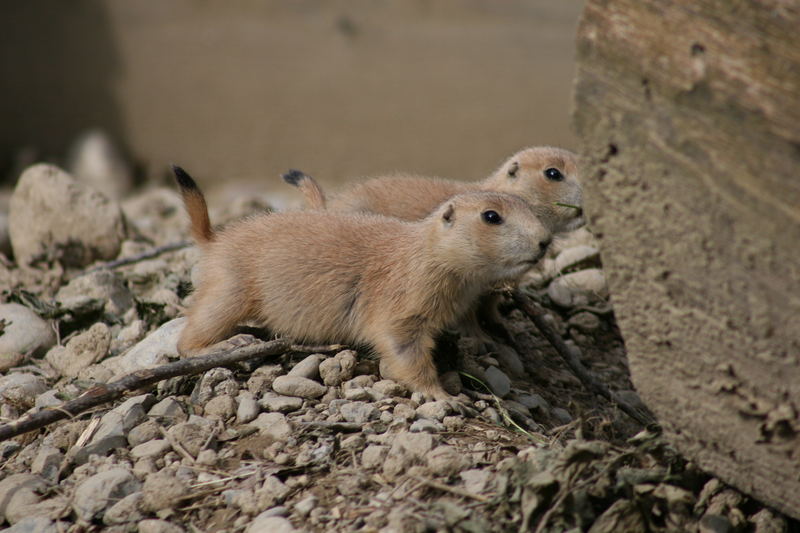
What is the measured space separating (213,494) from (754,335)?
6.99 ft

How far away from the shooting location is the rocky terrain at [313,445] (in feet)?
10.3

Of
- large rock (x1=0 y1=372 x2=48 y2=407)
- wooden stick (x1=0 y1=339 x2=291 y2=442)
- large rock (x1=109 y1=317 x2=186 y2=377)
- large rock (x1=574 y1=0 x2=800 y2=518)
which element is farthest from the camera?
large rock (x1=109 y1=317 x2=186 y2=377)

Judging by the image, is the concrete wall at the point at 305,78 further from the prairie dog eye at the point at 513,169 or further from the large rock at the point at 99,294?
the large rock at the point at 99,294

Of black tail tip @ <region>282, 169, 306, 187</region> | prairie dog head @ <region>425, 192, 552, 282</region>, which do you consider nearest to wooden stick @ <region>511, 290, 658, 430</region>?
prairie dog head @ <region>425, 192, 552, 282</region>

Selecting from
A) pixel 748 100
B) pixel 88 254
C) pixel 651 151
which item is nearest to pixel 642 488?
pixel 651 151

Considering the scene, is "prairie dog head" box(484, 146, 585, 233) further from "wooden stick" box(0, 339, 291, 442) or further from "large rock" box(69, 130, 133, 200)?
"large rock" box(69, 130, 133, 200)

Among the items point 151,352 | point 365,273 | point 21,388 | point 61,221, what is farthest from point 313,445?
point 61,221

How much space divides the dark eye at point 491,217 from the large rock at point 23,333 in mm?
2582

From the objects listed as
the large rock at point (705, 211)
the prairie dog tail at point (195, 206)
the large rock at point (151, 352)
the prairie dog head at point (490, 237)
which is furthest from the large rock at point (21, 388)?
the large rock at point (705, 211)

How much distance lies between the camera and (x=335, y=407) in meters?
3.82

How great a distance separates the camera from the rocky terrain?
3141 mm

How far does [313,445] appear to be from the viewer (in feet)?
11.6

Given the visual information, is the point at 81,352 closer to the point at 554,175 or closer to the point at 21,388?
the point at 21,388

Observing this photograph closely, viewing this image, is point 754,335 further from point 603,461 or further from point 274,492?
point 274,492
